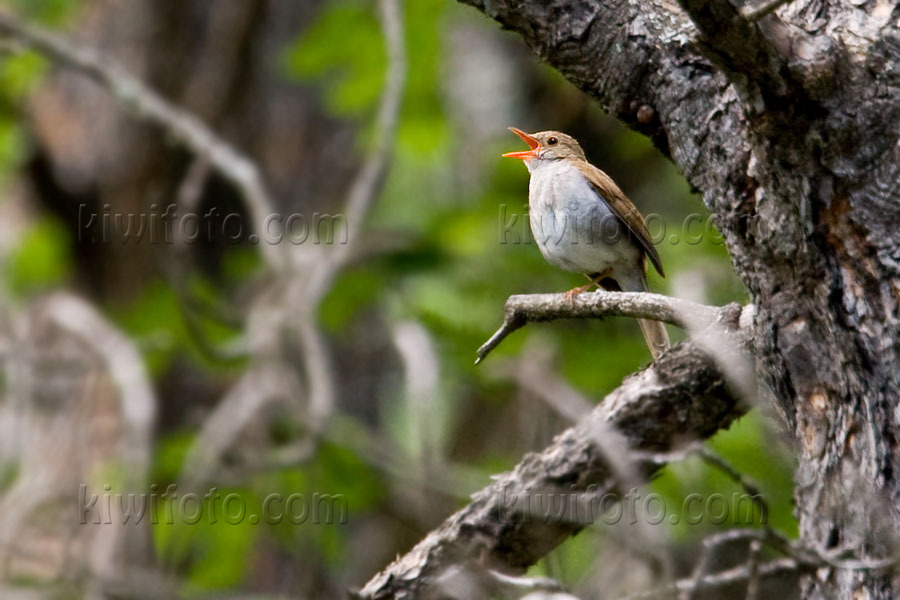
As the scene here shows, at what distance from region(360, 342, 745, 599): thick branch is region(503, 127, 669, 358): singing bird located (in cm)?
103

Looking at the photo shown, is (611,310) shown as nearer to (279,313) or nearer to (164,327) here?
(279,313)

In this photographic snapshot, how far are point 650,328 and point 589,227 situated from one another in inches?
20.4

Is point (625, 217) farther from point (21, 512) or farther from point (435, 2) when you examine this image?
point (21, 512)

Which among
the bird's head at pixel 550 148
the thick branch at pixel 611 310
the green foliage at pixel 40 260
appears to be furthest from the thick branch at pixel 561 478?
the green foliage at pixel 40 260

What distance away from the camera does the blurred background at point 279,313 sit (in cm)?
523

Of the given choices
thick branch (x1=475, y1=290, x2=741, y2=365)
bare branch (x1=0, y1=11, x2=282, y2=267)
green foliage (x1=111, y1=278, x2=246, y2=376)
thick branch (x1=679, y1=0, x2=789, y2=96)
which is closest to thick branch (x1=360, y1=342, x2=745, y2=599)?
thick branch (x1=475, y1=290, x2=741, y2=365)

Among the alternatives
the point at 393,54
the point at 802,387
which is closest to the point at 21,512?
the point at 393,54

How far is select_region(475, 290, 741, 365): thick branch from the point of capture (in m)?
2.48

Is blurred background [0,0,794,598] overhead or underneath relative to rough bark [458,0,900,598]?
underneath

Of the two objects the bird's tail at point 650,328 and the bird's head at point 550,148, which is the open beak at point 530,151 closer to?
the bird's head at point 550,148

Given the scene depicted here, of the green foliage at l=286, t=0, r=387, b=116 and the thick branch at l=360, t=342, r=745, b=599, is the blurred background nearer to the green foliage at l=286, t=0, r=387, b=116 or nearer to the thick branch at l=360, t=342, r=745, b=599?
the green foliage at l=286, t=0, r=387, b=116

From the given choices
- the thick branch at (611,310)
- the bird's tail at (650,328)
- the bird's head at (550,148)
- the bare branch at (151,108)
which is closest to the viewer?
the thick branch at (611,310)

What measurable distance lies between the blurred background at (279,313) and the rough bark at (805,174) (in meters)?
1.79

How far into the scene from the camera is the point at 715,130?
229 centimetres
